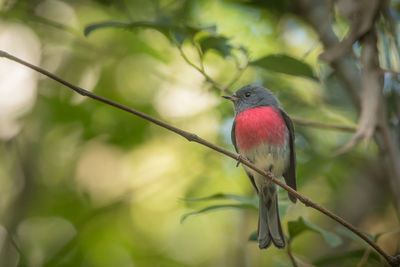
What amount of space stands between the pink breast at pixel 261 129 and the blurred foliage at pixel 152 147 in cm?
51

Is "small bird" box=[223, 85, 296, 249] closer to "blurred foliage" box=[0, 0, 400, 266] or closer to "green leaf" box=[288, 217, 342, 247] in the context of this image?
"blurred foliage" box=[0, 0, 400, 266]

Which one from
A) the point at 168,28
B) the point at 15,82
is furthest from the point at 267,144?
the point at 15,82

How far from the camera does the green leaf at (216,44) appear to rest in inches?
120

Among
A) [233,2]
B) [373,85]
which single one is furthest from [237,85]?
[373,85]

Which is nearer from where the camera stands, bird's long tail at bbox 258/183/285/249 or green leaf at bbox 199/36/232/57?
green leaf at bbox 199/36/232/57

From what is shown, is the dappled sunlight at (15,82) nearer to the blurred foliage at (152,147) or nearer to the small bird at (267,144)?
the blurred foliage at (152,147)

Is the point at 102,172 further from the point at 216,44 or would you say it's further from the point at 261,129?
the point at 216,44

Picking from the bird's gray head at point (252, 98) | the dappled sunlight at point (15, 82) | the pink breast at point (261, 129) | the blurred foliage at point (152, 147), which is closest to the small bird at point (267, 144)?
the pink breast at point (261, 129)

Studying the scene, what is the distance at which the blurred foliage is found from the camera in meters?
4.32

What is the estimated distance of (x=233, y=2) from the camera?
4281mm

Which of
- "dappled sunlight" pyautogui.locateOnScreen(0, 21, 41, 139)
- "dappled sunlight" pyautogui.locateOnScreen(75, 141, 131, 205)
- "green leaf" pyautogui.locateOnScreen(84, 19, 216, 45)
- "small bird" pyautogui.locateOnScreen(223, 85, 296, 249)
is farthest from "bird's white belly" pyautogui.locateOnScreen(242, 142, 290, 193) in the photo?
"dappled sunlight" pyautogui.locateOnScreen(0, 21, 41, 139)

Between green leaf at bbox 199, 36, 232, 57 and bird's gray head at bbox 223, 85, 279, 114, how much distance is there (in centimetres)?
100

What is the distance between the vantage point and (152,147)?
5.32m

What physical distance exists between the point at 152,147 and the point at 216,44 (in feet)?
7.90
